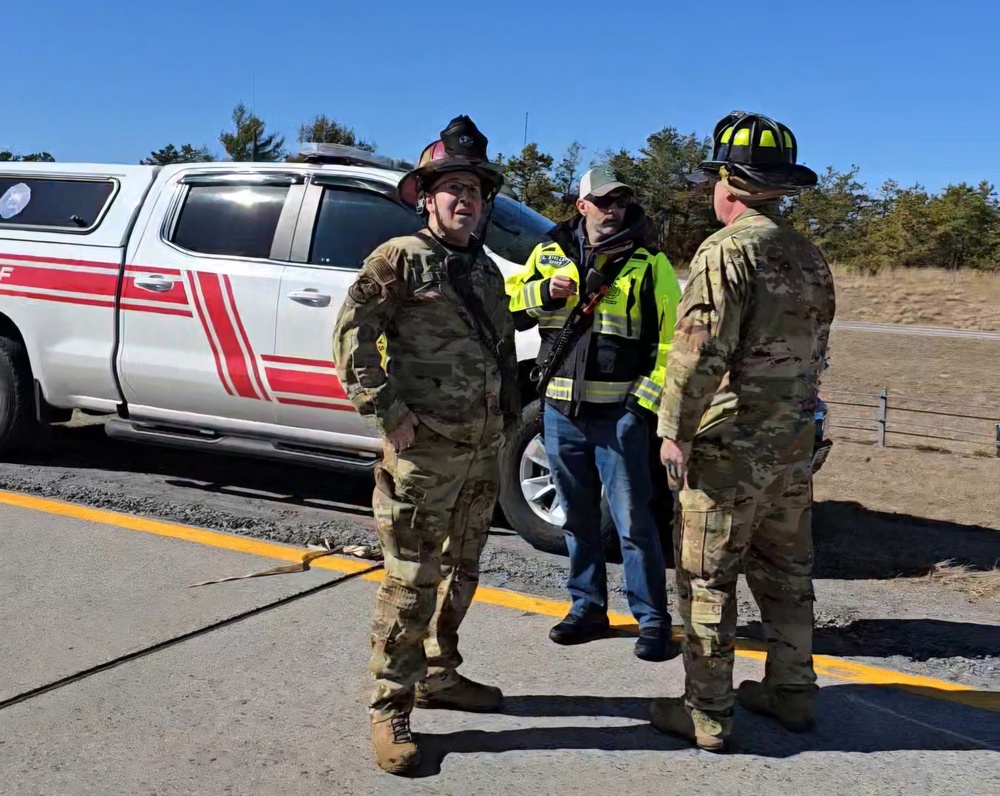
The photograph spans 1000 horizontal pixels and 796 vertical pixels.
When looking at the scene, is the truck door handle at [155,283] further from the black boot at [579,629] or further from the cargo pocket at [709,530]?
the cargo pocket at [709,530]

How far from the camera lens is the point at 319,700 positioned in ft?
11.7

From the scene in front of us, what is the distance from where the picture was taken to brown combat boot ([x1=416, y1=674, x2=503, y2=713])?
351 cm

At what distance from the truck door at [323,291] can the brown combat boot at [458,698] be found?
2269 millimetres

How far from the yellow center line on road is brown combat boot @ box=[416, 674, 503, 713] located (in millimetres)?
1021

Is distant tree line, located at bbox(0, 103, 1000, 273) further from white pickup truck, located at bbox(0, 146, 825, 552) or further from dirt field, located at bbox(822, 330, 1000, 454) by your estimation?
white pickup truck, located at bbox(0, 146, 825, 552)

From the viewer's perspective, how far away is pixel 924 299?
27.7 metres

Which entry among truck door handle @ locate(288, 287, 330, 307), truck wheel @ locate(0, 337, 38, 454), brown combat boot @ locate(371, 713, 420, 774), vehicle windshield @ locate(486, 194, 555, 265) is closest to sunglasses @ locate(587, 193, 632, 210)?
vehicle windshield @ locate(486, 194, 555, 265)

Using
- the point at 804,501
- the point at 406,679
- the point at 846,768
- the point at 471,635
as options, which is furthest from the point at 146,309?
the point at 846,768

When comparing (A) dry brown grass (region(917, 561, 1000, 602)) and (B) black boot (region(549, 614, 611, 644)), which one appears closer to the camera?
(B) black boot (region(549, 614, 611, 644))

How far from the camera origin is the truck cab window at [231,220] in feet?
19.4

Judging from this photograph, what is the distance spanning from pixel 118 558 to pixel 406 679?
245 cm

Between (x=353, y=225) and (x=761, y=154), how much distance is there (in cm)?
304

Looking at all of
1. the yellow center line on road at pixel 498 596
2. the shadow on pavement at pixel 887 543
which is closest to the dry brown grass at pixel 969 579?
the shadow on pavement at pixel 887 543

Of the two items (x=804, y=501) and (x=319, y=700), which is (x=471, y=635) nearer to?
(x=319, y=700)
